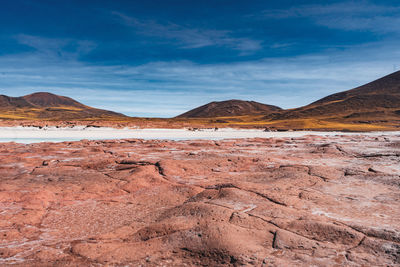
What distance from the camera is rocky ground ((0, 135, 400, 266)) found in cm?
300

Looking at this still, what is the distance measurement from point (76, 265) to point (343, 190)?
4.90 meters

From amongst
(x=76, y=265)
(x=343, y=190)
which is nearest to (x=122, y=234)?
(x=76, y=265)

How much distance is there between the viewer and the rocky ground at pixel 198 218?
3.00 meters

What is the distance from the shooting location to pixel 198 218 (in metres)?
3.90

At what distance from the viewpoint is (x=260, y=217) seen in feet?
13.0

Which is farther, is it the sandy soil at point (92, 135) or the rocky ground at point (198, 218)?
the sandy soil at point (92, 135)

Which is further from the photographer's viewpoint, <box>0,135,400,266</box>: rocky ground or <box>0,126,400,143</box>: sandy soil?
<box>0,126,400,143</box>: sandy soil

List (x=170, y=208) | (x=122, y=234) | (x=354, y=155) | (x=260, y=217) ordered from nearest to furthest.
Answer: (x=122, y=234) → (x=260, y=217) → (x=170, y=208) → (x=354, y=155)

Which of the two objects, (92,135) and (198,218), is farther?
(92,135)

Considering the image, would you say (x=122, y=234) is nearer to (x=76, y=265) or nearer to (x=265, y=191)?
(x=76, y=265)

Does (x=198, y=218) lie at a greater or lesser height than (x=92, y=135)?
lesser

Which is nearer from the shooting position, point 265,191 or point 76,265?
point 76,265

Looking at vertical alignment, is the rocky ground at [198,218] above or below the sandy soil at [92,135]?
below

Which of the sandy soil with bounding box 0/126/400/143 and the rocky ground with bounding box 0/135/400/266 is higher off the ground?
the sandy soil with bounding box 0/126/400/143
